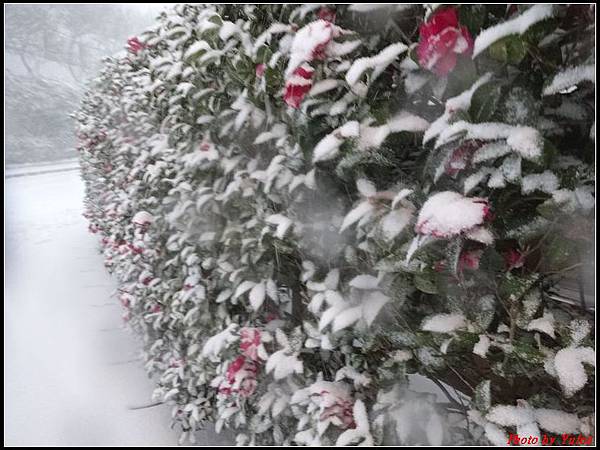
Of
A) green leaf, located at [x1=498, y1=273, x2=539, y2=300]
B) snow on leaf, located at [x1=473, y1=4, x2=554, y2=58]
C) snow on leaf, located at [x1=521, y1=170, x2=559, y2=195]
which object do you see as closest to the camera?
snow on leaf, located at [x1=473, y1=4, x2=554, y2=58]

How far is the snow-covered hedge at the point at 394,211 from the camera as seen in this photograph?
903 mm

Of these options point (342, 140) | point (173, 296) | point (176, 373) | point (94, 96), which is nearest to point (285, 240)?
point (342, 140)

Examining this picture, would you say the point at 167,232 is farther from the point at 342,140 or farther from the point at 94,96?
the point at 94,96

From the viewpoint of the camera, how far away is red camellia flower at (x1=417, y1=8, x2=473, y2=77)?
89cm

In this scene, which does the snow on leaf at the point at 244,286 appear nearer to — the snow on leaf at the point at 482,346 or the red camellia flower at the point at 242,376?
the red camellia flower at the point at 242,376

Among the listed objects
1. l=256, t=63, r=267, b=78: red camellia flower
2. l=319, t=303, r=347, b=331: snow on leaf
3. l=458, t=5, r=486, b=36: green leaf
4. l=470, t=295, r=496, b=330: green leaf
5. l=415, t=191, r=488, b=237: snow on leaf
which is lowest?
l=319, t=303, r=347, b=331: snow on leaf

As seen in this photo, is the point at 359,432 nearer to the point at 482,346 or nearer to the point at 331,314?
the point at 331,314

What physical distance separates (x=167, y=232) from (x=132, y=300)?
99 cm

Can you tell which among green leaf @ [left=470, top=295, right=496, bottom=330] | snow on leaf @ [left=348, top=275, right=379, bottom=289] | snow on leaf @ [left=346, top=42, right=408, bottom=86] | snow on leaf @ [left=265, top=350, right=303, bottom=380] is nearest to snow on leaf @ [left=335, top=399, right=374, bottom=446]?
snow on leaf @ [left=265, top=350, right=303, bottom=380]

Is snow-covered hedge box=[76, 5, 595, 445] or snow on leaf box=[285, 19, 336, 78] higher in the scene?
snow on leaf box=[285, 19, 336, 78]

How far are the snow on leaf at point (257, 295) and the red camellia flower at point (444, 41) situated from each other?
1150mm

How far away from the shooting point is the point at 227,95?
1.93 meters

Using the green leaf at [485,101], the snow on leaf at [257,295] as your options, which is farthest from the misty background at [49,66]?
the green leaf at [485,101]

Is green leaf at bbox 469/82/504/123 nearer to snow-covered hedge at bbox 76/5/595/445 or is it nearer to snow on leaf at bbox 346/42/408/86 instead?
snow-covered hedge at bbox 76/5/595/445
